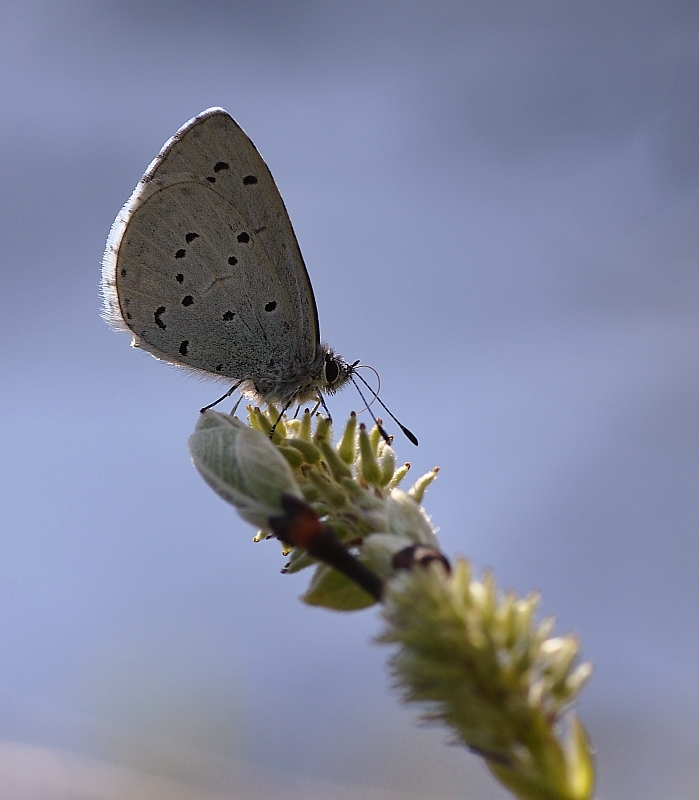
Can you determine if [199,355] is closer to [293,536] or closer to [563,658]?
[293,536]

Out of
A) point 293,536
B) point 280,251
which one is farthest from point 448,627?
point 280,251

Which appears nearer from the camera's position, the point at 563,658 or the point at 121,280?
the point at 563,658

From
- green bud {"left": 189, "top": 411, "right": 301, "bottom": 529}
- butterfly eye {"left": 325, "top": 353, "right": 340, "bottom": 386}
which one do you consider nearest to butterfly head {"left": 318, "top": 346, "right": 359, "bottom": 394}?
butterfly eye {"left": 325, "top": 353, "right": 340, "bottom": 386}

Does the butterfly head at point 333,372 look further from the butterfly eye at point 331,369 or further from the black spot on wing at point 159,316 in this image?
the black spot on wing at point 159,316

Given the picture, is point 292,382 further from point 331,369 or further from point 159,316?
point 159,316

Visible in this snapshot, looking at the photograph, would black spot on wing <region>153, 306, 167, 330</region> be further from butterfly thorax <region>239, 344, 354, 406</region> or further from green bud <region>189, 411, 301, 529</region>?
green bud <region>189, 411, 301, 529</region>

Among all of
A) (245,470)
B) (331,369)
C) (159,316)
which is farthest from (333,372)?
(245,470)

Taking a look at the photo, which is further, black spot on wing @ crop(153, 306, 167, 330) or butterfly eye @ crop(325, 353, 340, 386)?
butterfly eye @ crop(325, 353, 340, 386)
